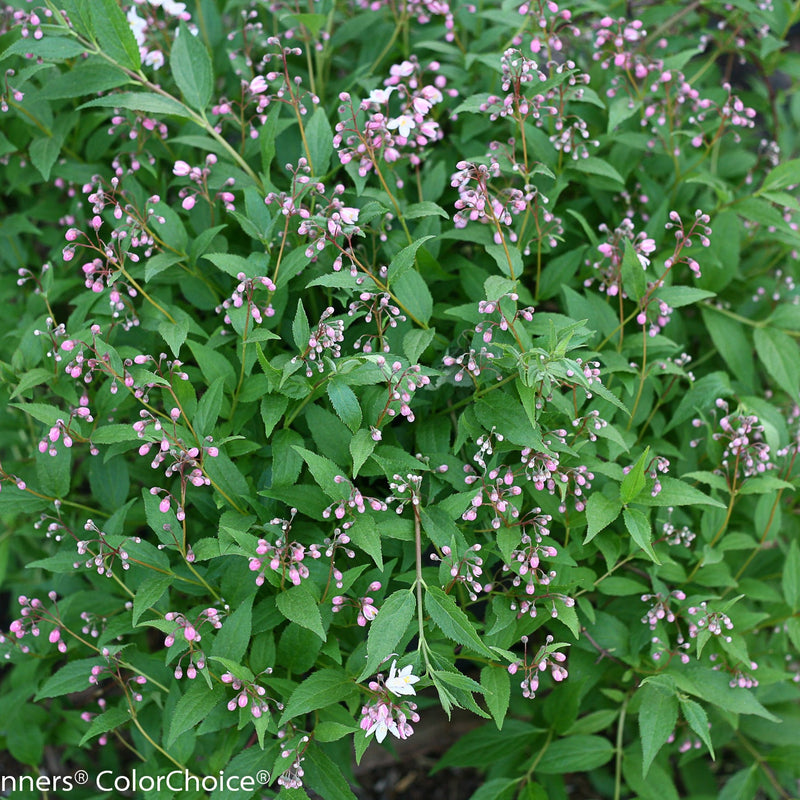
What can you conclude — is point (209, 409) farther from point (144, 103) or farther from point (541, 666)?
point (541, 666)

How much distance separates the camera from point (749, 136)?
349 centimetres

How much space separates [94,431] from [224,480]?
42 cm

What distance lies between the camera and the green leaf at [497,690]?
2066 mm

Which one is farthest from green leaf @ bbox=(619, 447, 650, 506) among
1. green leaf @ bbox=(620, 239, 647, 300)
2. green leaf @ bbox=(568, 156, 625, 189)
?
green leaf @ bbox=(568, 156, 625, 189)

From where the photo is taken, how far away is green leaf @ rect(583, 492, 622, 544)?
2.08 meters

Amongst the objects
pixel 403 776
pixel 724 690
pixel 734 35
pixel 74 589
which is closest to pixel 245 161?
pixel 74 589

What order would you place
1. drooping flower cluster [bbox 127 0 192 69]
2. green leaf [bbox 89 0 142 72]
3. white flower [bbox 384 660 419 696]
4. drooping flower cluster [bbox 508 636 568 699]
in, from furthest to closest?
drooping flower cluster [bbox 127 0 192 69]
green leaf [bbox 89 0 142 72]
drooping flower cluster [bbox 508 636 568 699]
white flower [bbox 384 660 419 696]

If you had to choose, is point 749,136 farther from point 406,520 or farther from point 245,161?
point 406,520

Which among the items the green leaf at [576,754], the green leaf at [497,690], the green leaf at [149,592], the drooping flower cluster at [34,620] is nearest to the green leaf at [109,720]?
the drooping flower cluster at [34,620]

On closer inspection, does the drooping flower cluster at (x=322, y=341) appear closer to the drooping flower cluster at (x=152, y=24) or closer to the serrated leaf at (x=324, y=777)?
the serrated leaf at (x=324, y=777)

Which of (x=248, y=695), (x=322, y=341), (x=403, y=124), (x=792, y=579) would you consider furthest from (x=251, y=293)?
(x=792, y=579)

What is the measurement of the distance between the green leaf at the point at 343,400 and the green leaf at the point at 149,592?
27.2 inches

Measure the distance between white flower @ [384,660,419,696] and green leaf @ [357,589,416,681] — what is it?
0.05 metres

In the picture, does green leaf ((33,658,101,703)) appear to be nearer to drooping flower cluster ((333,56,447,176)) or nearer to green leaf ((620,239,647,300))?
drooping flower cluster ((333,56,447,176))
